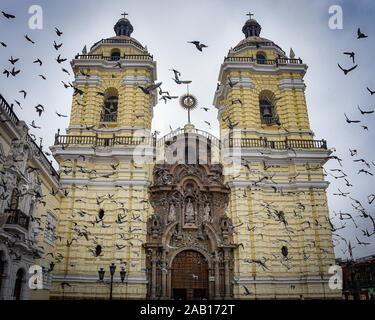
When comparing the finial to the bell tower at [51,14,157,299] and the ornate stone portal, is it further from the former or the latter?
the ornate stone portal

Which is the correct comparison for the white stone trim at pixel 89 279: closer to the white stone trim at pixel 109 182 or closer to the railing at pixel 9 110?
the white stone trim at pixel 109 182

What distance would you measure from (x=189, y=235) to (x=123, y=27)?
1736 centimetres

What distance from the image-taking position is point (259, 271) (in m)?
19.8

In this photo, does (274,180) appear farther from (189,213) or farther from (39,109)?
(39,109)

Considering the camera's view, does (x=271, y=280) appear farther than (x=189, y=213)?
No

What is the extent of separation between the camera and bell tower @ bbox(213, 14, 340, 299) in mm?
19828

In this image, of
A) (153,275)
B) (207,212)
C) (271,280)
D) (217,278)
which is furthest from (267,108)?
(153,275)

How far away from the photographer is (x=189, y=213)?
2162 centimetres

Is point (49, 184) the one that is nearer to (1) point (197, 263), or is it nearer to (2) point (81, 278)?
(2) point (81, 278)

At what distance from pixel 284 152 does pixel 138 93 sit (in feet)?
34.2

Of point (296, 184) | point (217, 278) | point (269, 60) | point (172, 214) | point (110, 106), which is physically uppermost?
point (269, 60)
